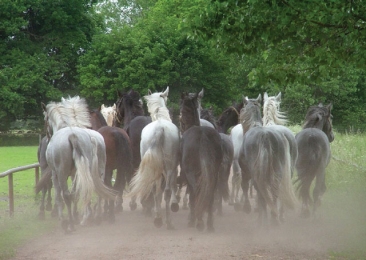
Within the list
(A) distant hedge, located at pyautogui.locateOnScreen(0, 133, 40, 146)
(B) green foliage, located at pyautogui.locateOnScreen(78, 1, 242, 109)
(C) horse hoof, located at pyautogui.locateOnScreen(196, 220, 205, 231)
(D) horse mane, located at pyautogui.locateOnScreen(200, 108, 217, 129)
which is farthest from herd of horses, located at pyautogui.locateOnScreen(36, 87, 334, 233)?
(A) distant hedge, located at pyautogui.locateOnScreen(0, 133, 40, 146)

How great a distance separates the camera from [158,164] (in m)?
11.8

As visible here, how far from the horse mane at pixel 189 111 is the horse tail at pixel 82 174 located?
216cm

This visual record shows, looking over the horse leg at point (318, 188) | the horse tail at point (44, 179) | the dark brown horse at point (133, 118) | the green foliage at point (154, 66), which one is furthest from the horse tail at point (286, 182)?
the green foliage at point (154, 66)

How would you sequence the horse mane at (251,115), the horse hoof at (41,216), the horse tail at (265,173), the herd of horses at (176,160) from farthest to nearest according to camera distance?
the horse hoof at (41,216) < the horse mane at (251,115) < the horse tail at (265,173) < the herd of horses at (176,160)

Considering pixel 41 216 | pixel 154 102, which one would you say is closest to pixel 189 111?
pixel 154 102

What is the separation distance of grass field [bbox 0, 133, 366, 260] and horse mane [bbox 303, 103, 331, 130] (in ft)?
4.37

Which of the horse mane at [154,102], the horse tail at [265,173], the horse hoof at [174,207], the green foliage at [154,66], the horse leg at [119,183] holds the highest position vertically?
the green foliage at [154,66]

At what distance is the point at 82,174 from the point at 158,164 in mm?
1544

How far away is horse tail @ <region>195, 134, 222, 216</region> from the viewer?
11000mm

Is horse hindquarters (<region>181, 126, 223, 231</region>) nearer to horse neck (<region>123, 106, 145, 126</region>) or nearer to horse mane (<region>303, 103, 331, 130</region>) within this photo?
horse mane (<region>303, 103, 331, 130</region>)

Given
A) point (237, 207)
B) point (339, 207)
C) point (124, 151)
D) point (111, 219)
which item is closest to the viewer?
point (111, 219)

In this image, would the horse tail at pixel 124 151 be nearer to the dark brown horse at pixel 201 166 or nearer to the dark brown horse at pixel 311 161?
the dark brown horse at pixel 201 166

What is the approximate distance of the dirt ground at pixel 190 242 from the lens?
30.0 feet

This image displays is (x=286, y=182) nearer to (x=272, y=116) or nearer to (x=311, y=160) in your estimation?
(x=311, y=160)
